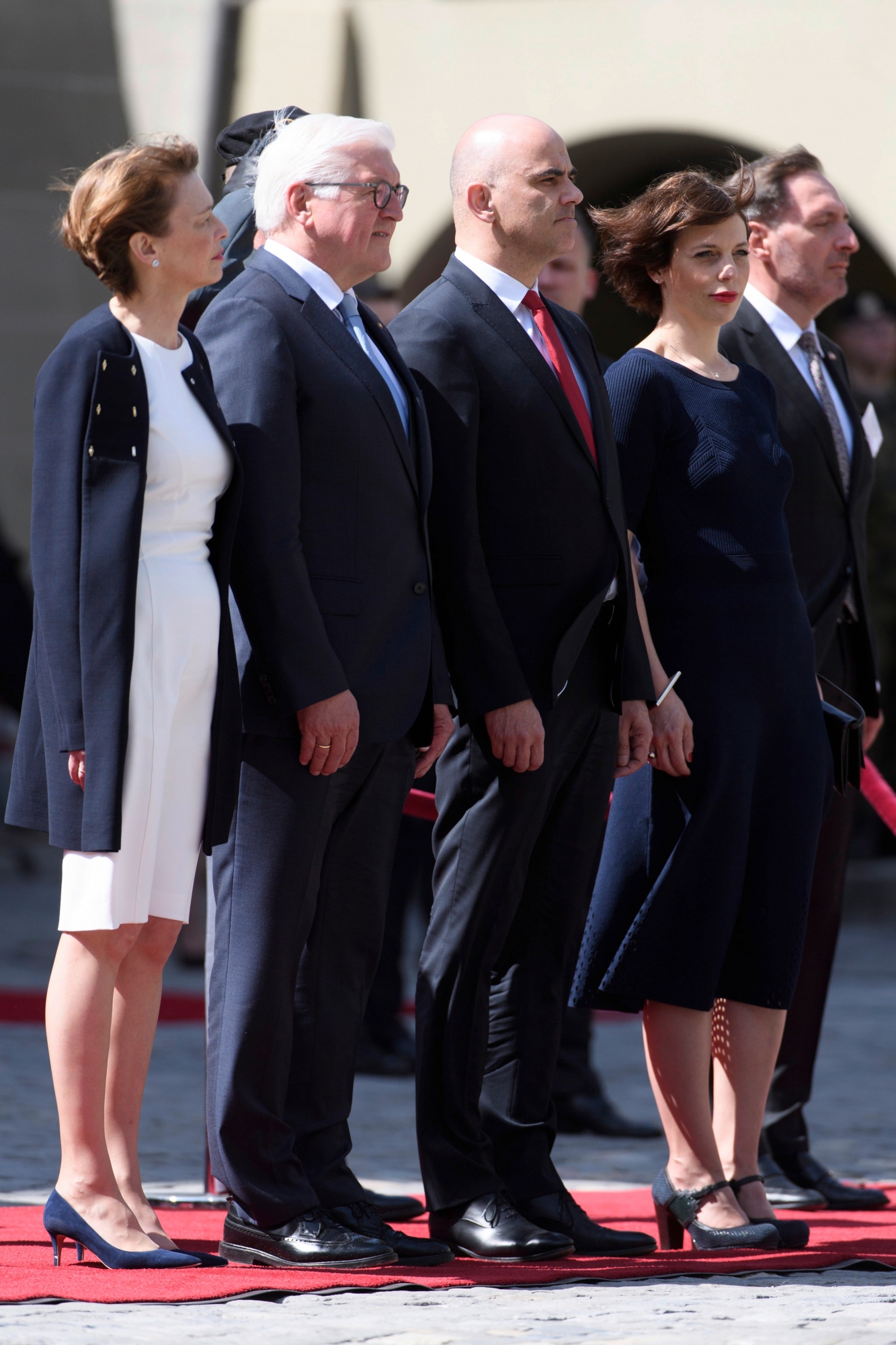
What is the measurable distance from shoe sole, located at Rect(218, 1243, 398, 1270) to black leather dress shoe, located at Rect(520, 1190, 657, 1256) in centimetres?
34

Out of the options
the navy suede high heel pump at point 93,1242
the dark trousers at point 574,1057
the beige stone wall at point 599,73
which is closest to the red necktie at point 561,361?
the navy suede high heel pump at point 93,1242

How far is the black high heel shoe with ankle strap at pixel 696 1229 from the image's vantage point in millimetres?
3820

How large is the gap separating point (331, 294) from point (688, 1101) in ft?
5.52

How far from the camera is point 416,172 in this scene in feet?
30.5

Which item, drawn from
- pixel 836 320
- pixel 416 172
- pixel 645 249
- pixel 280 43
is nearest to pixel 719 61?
pixel 416 172

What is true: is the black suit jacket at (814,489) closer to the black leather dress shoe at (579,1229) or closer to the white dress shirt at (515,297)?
the white dress shirt at (515,297)

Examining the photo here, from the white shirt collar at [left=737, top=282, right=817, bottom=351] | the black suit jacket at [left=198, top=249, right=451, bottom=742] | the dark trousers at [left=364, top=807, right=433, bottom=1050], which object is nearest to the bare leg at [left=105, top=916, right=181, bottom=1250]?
the black suit jacket at [left=198, top=249, right=451, bottom=742]

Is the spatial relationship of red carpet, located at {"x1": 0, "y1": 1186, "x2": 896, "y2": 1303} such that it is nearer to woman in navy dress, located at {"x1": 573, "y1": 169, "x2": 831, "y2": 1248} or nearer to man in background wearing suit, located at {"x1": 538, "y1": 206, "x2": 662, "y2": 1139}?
woman in navy dress, located at {"x1": 573, "y1": 169, "x2": 831, "y2": 1248}

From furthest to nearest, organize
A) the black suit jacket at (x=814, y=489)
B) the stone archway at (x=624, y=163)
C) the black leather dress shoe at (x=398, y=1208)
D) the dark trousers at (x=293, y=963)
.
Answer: the stone archway at (x=624, y=163) < the black suit jacket at (x=814, y=489) < the black leather dress shoe at (x=398, y=1208) < the dark trousers at (x=293, y=963)

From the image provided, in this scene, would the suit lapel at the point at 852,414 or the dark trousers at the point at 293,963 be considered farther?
the suit lapel at the point at 852,414

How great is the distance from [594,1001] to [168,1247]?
3.30ft

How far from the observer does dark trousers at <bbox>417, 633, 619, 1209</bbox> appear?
3680 millimetres

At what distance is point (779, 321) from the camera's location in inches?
182

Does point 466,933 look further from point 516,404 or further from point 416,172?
point 416,172
